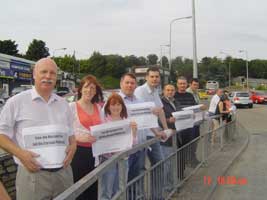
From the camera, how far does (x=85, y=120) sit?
419 cm

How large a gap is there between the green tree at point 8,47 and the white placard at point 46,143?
73.2 metres

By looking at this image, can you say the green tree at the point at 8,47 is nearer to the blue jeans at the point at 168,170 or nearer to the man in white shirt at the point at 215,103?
the man in white shirt at the point at 215,103

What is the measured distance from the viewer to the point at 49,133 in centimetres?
315

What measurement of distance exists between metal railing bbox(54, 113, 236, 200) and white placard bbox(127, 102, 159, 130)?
221 mm

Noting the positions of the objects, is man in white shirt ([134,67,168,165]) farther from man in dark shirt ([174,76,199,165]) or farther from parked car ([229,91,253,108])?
parked car ([229,91,253,108])

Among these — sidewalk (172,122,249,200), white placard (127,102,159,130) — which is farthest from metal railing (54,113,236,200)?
white placard (127,102,159,130)

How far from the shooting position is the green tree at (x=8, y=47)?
7300 centimetres

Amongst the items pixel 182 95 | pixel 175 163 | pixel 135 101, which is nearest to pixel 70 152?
pixel 135 101

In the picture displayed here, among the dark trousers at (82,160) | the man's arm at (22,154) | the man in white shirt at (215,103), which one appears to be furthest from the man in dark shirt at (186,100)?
the man in white shirt at (215,103)

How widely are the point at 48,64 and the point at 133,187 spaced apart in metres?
1.45

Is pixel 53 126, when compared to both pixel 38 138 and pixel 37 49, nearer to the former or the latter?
pixel 38 138

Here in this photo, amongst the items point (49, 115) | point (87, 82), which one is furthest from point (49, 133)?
point (87, 82)

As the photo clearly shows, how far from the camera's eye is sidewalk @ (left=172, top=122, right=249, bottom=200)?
6.05m

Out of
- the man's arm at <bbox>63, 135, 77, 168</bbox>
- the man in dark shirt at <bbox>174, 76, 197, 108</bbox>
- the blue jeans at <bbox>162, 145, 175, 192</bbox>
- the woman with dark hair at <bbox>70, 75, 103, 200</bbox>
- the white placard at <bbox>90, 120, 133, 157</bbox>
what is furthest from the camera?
the man in dark shirt at <bbox>174, 76, 197, 108</bbox>
